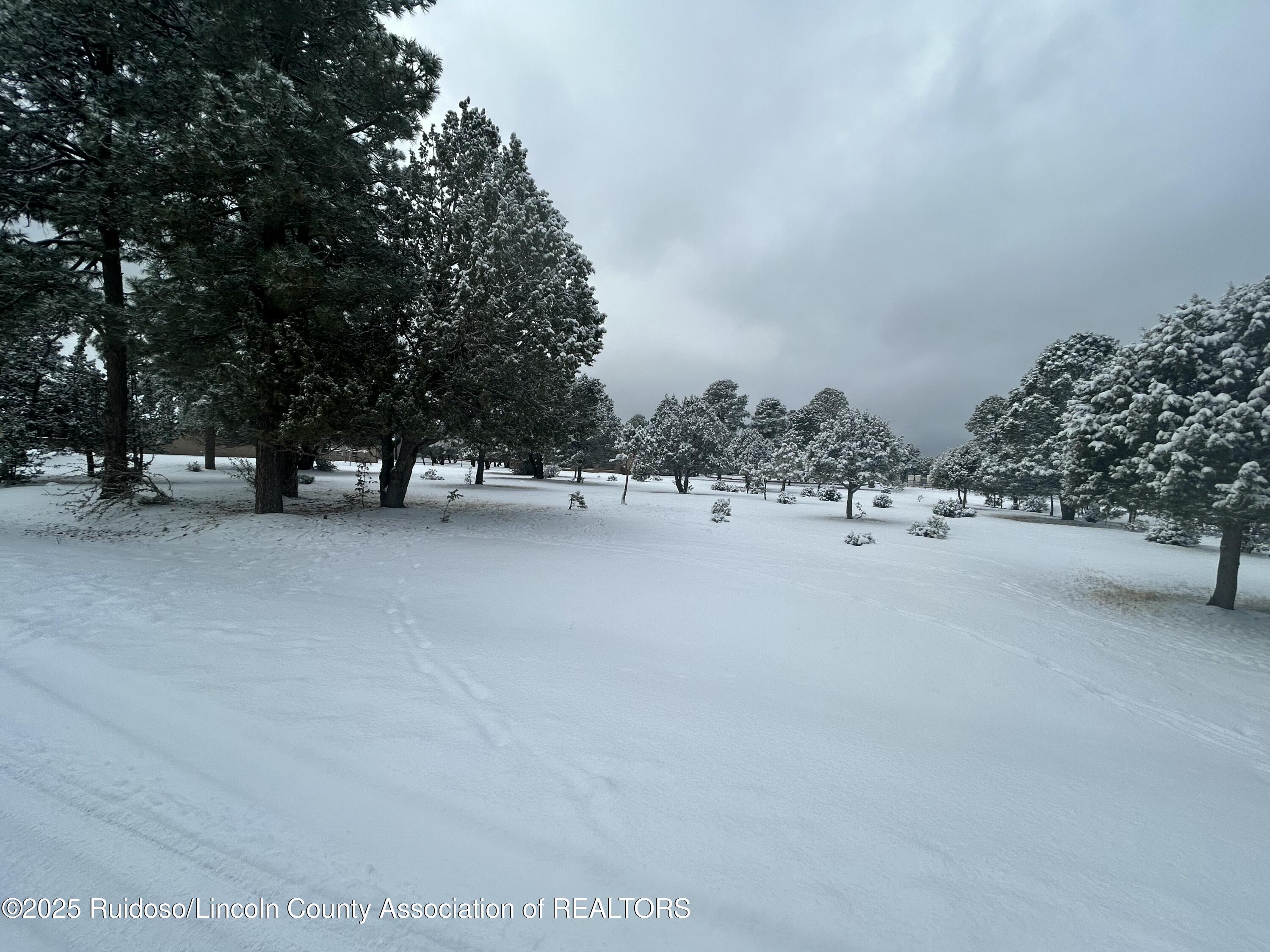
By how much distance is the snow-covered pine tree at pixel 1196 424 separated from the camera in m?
7.62

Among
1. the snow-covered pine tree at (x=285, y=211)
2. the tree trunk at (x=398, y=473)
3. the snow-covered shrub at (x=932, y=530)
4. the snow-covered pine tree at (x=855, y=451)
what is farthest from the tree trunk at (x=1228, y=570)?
the tree trunk at (x=398, y=473)

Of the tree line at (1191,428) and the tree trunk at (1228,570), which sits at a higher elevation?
the tree line at (1191,428)

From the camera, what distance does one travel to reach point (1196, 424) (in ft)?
25.7

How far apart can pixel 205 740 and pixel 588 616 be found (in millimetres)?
3752

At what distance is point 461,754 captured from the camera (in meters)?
2.99

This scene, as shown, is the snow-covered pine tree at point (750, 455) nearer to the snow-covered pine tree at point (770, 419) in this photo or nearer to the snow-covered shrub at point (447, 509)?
the snow-covered pine tree at point (770, 419)

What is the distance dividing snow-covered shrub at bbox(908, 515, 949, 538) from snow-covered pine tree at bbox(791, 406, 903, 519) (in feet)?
9.74

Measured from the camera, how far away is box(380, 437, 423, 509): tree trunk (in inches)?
590

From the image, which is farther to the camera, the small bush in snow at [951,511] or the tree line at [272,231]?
the small bush in snow at [951,511]

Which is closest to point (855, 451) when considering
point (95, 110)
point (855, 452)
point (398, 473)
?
point (855, 452)

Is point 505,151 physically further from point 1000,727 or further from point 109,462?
point 1000,727

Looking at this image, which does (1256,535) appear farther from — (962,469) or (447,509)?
(962,469)

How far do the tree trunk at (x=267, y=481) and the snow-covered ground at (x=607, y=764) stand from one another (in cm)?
422

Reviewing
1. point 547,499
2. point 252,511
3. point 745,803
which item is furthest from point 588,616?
point 547,499
